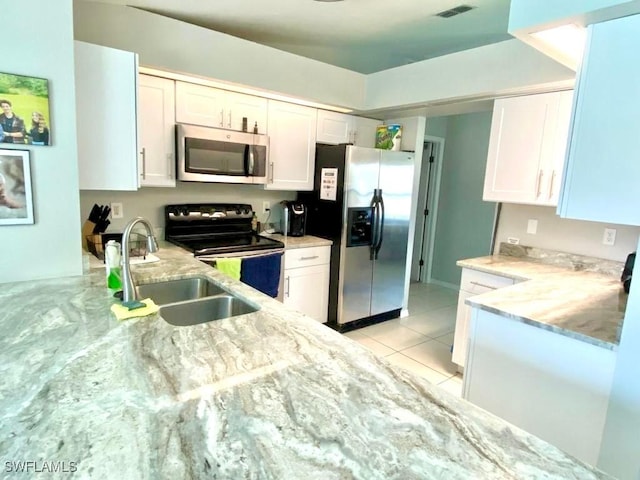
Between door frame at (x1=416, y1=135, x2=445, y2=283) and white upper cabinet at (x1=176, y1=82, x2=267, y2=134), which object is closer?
white upper cabinet at (x1=176, y1=82, x2=267, y2=134)

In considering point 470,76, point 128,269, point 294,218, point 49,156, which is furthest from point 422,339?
point 49,156

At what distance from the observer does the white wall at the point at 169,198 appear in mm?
2840

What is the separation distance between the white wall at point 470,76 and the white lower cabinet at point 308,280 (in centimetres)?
156

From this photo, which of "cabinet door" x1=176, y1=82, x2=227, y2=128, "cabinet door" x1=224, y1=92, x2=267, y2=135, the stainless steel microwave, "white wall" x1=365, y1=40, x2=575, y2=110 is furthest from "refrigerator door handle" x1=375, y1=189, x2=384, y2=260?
"cabinet door" x1=176, y1=82, x2=227, y2=128

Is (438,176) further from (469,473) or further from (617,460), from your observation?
(469,473)

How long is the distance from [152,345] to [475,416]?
0.94 metres

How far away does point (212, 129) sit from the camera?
292cm

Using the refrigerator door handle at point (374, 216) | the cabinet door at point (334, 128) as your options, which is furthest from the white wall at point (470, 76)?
the refrigerator door handle at point (374, 216)

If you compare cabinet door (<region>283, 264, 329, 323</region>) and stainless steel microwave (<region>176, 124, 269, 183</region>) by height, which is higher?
stainless steel microwave (<region>176, 124, 269, 183</region>)

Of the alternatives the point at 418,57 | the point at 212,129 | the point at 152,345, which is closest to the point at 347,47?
the point at 418,57

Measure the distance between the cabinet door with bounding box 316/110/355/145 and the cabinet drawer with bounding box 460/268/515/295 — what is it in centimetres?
184

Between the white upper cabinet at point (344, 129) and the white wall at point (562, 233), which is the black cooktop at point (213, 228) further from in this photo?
the white wall at point (562, 233)

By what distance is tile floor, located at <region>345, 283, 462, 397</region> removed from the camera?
2.97m

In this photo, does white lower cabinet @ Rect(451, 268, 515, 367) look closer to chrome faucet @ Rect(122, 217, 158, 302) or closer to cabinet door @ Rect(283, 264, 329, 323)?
cabinet door @ Rect(283, 264, 329, 323)
